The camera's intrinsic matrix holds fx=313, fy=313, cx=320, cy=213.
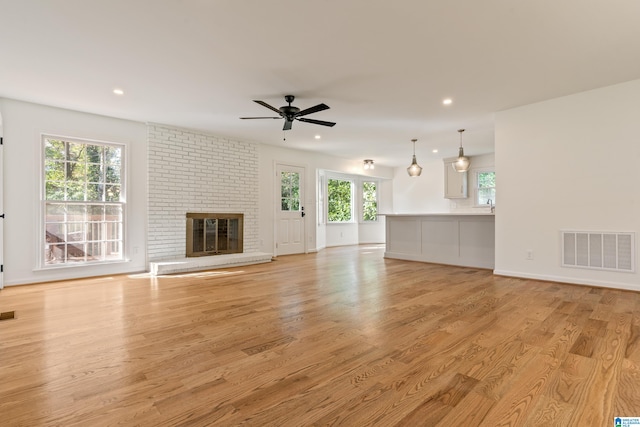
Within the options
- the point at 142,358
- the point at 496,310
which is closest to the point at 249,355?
the point at 142,358

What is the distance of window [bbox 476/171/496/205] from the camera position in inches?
325

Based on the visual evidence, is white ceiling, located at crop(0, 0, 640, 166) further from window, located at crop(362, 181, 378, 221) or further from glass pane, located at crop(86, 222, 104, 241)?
window, located at crop(362, 181, 378, 221)

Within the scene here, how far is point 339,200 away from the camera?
967cm

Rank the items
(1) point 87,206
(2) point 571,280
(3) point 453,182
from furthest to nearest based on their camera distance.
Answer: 1. (3) point 453,182
2. (1) point 87,206
3. (2) point 571,280

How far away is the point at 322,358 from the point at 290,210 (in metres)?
5.72

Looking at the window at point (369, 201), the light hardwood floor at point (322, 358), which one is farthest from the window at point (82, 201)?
the window at point (369, 201)

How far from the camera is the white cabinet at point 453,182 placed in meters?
8.43

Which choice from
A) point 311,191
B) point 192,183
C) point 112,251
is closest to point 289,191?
point 311,191

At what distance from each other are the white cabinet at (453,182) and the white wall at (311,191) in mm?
2050

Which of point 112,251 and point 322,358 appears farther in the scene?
point 112,251

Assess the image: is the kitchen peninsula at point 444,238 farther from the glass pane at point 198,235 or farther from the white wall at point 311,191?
the glass pane at point 198,235

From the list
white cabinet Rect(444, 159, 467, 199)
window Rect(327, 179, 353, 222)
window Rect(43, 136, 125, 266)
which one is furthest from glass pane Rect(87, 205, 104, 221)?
white cabinet Rect(444, 159, 467, 199)

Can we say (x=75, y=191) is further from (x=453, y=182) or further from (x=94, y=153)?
(x=453, y=182)

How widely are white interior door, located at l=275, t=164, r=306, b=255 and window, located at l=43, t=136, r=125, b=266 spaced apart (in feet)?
10.4
